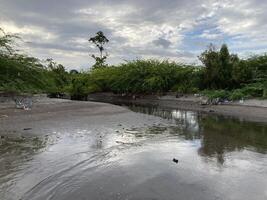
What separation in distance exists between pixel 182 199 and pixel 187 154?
4.72 m

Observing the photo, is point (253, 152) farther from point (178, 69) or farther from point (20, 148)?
point (178, 69)

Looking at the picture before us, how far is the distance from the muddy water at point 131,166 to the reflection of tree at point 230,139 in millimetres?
39

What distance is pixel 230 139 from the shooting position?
15.9 m

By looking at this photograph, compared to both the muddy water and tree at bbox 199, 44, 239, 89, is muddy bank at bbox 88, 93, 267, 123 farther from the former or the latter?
the muddy water

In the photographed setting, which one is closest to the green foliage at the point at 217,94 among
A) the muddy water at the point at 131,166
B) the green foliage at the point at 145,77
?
the green foliage at the point at 145,77

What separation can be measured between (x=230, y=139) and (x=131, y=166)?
277 inches

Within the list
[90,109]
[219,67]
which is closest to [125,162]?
[90,109]

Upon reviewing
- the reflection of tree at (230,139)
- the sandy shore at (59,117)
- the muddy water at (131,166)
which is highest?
the sandy shore at (59,117)

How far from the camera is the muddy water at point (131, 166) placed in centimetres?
803

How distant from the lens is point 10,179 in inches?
329

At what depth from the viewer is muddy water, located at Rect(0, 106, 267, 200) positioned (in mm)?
8031

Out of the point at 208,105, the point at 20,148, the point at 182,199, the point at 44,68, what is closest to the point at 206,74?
the point at 208,105

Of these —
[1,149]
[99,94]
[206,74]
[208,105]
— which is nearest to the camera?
[1,149]

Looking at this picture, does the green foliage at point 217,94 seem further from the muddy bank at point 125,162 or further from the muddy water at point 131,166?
the muddy water at point 131,166
